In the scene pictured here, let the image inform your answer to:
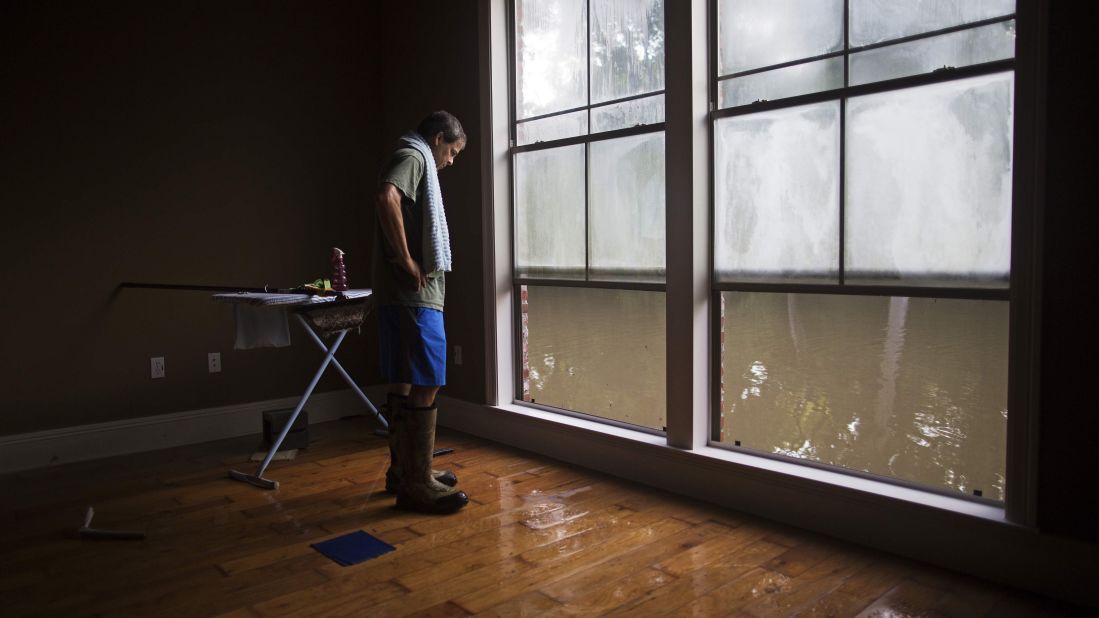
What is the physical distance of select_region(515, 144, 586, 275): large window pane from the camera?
3.90m

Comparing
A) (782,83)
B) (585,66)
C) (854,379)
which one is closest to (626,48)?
(585,66)

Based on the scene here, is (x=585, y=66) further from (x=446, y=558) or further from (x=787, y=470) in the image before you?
(x=446, y=558)

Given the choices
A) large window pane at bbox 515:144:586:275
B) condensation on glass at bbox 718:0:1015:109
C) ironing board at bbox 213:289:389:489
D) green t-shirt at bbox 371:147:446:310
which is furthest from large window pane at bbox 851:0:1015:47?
ironing board at bbox 213:289:389:489

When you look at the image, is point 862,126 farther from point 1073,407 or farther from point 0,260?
point 0,260

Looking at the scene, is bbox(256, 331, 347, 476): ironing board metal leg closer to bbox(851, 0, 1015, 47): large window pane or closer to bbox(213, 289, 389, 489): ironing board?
bbox(213, 289, 389, 489): ironing board

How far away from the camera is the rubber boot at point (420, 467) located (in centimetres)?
312

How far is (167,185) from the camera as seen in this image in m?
4.26

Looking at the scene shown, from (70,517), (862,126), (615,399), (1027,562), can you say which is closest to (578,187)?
(615,399)

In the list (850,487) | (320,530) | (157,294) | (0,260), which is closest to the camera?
(850,487)

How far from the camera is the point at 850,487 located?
8.96 ft

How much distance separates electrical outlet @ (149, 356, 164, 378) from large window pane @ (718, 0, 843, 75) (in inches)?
133

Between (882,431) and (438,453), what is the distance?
2.22m

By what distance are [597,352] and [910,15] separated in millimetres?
2028

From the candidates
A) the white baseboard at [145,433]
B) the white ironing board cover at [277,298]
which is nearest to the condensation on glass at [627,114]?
the white ironing board cover at [277,298]
